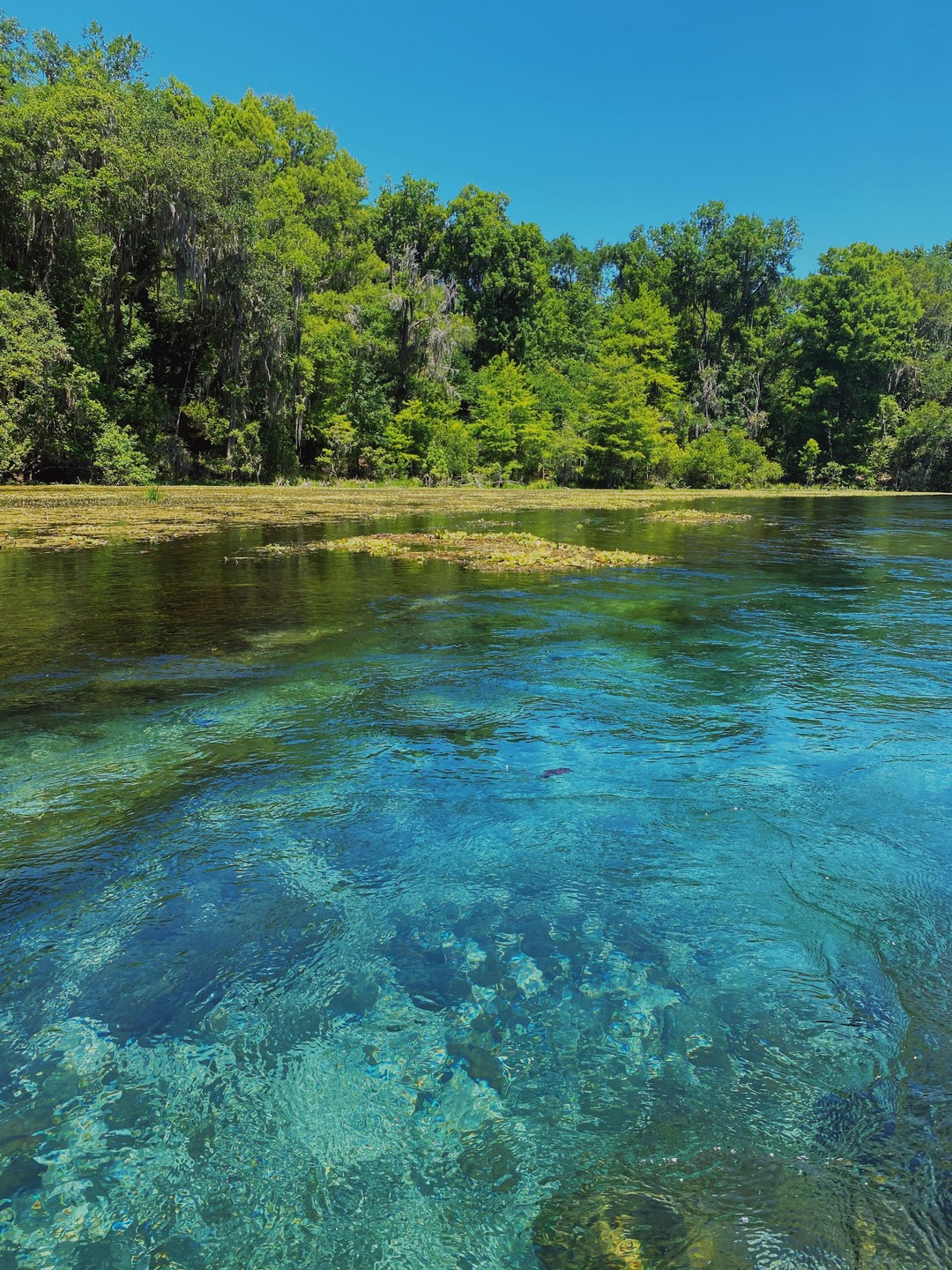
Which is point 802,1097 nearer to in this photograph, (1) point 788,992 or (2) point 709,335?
(1) point 788,992

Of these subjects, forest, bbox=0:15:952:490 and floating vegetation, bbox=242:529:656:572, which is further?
forest, bbox=0:15:952:490

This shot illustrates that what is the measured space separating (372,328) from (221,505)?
21067mm

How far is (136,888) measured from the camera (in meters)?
3.19

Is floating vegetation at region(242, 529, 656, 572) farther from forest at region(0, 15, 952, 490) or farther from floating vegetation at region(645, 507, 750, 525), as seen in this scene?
forest at region(0, 15, 952, 490)

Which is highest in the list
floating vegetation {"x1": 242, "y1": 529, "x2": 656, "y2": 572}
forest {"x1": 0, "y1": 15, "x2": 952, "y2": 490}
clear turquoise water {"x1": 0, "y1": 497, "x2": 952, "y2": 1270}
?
forest {"x1": 0, "y1": 15, "x2": 952, "y2": 490}

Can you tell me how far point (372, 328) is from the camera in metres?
41.1

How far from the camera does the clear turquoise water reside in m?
1.79

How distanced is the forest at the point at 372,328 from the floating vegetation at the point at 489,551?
17.9m

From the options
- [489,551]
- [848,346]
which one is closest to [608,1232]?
[489,551]

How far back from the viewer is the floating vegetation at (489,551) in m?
13.3

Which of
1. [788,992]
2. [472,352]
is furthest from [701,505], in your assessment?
[788,992]

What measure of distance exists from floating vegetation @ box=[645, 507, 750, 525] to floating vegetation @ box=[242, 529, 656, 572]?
908 cm

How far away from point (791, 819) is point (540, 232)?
5752cm

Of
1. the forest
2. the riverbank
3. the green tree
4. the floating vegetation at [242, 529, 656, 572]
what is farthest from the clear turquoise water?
the green tree
